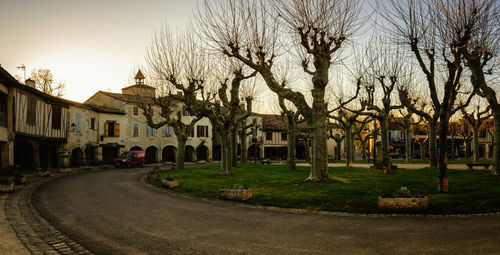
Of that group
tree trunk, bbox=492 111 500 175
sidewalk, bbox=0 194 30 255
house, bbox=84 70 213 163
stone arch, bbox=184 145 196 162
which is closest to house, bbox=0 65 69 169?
house, bbox=84 70 213 163

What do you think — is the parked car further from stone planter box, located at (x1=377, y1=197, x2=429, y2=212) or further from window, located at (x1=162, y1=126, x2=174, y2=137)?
stone planter box, located at (x1=377, y1=197, x2=429, y2=212)

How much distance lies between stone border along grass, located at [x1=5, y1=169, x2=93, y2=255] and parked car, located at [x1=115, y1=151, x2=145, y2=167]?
24.6 metres

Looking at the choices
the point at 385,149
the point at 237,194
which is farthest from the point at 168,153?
the point at 237,194

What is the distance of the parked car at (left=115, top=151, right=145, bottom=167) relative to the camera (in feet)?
117

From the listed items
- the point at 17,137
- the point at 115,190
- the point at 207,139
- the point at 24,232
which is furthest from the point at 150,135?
the point at 24,232

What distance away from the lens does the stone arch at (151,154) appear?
1871 inches

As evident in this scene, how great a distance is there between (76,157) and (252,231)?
113 ft

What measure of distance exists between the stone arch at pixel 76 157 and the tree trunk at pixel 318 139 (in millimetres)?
28728

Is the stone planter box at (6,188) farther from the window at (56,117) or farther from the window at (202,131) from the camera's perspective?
the window at (202,131)

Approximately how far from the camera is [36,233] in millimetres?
7859

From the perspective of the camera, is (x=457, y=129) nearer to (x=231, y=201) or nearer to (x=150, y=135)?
(x=150, y=135)

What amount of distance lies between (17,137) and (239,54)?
1728cm

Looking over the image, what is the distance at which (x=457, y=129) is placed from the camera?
47750mm

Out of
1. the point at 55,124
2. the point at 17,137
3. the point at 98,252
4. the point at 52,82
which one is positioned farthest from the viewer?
the point at 52,82
